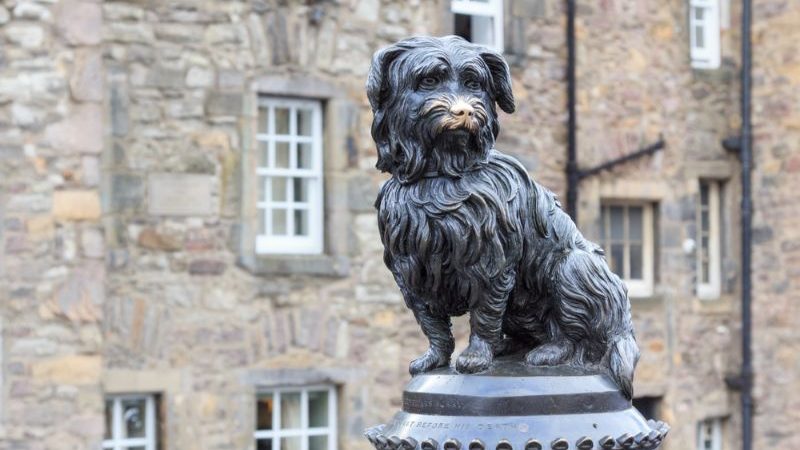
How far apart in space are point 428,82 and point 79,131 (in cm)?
763

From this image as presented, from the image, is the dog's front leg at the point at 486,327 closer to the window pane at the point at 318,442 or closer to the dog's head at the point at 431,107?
the dog's head at the point at 431,107

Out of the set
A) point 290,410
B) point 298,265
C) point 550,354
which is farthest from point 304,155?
point 550,354

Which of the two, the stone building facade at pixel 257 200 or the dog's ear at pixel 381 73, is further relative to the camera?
the stone building facade at pixel 257 200

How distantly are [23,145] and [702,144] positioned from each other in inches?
289

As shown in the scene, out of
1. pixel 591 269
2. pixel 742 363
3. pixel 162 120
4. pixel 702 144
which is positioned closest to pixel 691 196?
pixel 702 144

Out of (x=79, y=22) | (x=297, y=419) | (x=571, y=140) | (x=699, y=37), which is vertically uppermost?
(x=699, y=37)

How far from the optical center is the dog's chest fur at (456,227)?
3896 millimetres

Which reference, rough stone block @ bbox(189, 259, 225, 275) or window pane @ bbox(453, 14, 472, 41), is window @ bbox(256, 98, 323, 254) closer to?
rough stone block @ bbox(189, 259, 225, 275)

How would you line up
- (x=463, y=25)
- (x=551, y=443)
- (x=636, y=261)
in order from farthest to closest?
1. (x=636, y=261)
2. (x=463, y=25)
3. (x=551, y=443)

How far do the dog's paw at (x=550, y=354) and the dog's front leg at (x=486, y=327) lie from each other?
3.7 inches

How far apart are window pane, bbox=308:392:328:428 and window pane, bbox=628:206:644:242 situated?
3988 millimetres

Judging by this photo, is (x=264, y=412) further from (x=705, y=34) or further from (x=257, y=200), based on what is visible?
(x=705, y=34)

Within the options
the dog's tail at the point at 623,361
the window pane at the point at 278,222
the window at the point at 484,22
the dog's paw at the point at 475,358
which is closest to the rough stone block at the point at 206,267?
the window pane at the point at 278,222

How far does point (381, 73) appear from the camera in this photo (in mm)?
3938
